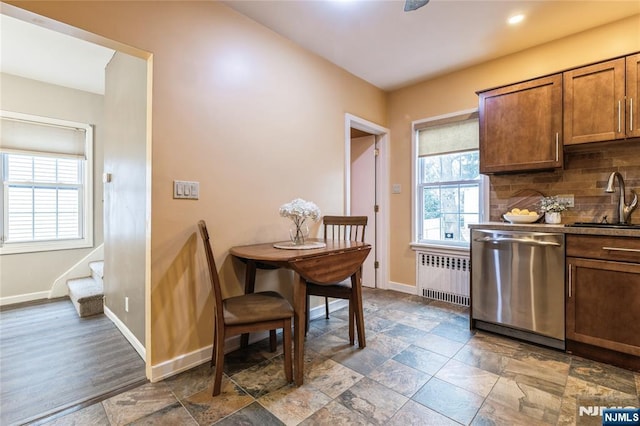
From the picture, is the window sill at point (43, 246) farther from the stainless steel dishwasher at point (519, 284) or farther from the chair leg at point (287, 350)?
the stainless steel dishwasher at point (519, 284)

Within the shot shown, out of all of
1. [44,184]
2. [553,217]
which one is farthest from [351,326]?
[44,184]

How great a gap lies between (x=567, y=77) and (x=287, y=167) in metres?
2.39

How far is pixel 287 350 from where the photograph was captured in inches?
67.3

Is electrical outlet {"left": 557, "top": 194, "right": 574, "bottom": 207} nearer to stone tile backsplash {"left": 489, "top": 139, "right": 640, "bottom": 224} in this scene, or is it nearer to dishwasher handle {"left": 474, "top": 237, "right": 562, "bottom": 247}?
stone tile backsplash {"left": 489, "top": 139, "right": 640, "bottom": 224}

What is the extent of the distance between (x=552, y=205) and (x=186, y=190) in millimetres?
3008

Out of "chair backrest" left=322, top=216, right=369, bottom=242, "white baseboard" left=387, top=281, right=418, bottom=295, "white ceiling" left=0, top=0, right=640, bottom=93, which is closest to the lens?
"white ceiling" left=0, top=0, right=640, bottom=93

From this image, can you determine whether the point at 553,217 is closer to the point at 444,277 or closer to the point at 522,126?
the point at 522,126

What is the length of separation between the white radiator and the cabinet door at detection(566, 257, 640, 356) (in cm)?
111

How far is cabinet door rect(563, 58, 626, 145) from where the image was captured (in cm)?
210

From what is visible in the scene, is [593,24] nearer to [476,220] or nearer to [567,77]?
[567,77]

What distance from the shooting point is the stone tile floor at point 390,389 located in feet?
4.77

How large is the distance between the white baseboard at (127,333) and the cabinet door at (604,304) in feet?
10.1

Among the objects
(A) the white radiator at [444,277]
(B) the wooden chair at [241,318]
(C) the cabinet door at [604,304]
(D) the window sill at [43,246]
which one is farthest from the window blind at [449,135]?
(D) the window sill at [43,246]

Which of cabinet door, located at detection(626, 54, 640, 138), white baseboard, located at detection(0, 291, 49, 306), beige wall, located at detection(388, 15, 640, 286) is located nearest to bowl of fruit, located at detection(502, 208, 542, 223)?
cabinet door, located at detection(626, 54, 640, 138)
